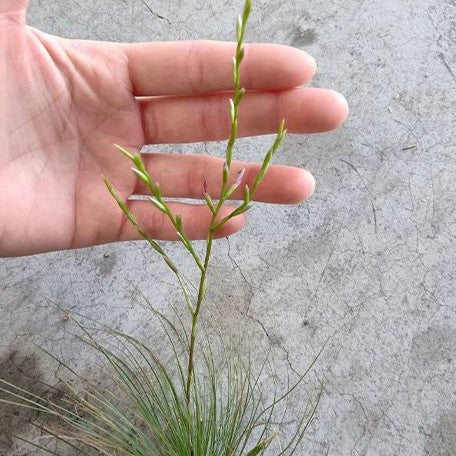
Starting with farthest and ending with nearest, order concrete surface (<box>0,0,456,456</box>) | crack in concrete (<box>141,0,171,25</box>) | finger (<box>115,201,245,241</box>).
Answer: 1. crack in concrete (<box>141,0,171,25</box>)
2. concrete surface (<box>0,0,456,456</box>)
3. finger (<box>115,201,245,241</box>)

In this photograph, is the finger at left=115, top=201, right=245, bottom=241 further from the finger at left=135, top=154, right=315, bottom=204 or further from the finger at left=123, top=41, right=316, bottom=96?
the finger at left=123, top=41, right=316, bottom=96

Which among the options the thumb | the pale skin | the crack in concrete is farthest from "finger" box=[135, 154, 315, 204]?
the crack in concrete

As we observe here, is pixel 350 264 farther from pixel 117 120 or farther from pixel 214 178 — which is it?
pixel 117 120

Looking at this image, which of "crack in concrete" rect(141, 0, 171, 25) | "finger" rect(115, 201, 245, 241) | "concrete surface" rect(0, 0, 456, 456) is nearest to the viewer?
"finger" rect(115, 201, 245, 241)

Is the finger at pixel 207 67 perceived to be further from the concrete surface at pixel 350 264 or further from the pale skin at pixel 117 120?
the concrete surface at pixel 350 264

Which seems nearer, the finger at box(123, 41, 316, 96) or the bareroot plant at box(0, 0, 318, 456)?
the finger at box(123, 41, 316, 96)

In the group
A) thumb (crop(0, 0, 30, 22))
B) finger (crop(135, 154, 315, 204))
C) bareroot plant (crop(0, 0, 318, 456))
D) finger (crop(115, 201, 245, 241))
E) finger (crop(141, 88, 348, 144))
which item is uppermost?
thumb (crop(0, 0, 30, 22))

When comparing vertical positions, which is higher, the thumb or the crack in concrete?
the thumb

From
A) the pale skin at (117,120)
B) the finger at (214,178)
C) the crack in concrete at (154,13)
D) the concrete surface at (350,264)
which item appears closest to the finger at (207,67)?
the pale skin at (117,120)
